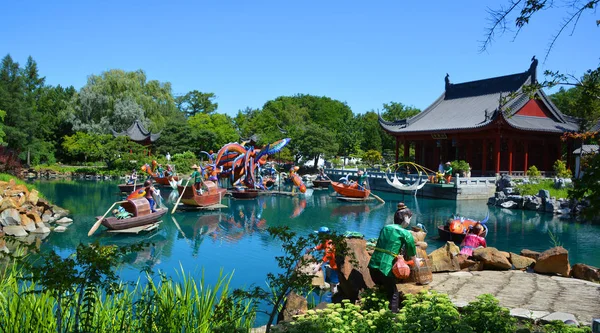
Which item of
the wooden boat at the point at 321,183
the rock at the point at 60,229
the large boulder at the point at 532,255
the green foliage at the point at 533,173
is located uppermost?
the green foliage at the point at 533,173

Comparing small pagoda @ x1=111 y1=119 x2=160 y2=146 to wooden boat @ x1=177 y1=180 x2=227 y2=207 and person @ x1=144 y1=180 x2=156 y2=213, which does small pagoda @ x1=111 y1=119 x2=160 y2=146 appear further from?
person @ x1=144 y1=180 x2=156 y2=213

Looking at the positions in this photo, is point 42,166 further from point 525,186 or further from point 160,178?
point 525,186

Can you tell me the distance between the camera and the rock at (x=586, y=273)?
6.08 meters

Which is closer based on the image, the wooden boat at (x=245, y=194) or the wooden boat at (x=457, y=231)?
the wooden boat at (x=457, y=231)

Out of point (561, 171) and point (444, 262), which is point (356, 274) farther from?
point (561, 171)

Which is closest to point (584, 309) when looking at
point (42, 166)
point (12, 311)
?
point (12, 311)

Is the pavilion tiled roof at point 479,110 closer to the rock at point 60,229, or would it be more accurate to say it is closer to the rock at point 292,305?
the rock at point 60,229

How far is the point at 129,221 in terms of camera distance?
497 inches

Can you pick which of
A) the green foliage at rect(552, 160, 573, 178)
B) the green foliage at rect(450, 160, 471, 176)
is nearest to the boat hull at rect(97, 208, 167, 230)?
the green foliage at rect(450, 160, 471, 176)

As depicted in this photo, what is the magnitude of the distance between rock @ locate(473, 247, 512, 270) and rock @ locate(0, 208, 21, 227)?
11048mm

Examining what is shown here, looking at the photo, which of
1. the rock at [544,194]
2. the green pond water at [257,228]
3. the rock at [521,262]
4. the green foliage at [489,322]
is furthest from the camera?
the rock at [544,194]

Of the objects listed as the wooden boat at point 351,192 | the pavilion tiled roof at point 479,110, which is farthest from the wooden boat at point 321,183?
the pavilion tiled roof at point 479,110

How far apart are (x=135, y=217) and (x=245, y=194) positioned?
893 centimetres

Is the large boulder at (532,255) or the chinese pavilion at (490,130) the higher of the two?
the chinese pavilion at (490,130)
